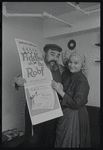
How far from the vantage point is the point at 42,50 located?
32.2 inches

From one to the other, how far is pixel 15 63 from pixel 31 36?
19cm

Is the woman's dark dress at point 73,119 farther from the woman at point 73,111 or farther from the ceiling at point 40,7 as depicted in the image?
the ceiling at point 40,7

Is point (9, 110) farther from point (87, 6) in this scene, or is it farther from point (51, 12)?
point (87, 6)

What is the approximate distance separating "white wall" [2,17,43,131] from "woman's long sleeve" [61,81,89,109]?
0.92ft

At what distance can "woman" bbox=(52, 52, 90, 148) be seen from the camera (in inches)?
28.0

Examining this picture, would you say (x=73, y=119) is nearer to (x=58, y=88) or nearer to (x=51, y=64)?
(x=58, y=88)

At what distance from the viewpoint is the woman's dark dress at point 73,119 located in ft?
2.34

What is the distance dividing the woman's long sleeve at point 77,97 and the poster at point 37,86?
0.05m

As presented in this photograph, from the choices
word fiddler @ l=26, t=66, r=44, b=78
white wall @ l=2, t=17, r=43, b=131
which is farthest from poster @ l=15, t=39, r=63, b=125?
white wall @ l=2, t=17, r=43, b=131

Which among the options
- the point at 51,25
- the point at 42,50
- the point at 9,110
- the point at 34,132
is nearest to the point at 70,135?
the point at 34,132

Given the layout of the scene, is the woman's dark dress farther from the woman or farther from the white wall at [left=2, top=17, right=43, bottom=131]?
the white wall at [left=2, top=17, right=43, bottom=131]

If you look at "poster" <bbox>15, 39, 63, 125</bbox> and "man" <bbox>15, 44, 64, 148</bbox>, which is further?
"man" <bbox>15, 44, 64, 148</bbox>

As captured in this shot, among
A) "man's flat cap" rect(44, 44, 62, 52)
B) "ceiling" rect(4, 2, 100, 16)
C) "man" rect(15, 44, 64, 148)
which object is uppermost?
"ceiling" rect(4, 2, 100, 16)

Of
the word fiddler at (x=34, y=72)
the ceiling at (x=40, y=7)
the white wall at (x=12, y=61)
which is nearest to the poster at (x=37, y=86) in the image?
the word fiddler at (x=34, y=72)
